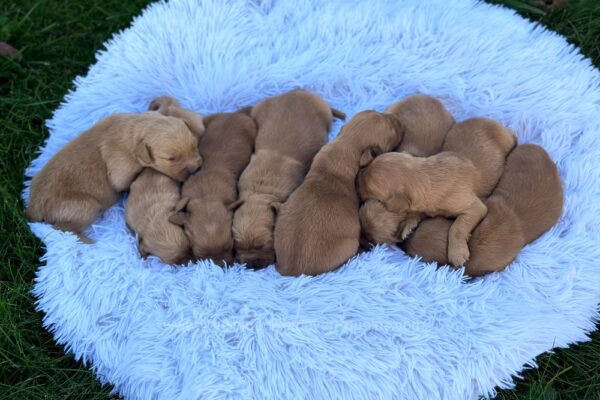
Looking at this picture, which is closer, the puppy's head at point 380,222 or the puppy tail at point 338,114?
the puppy's head at point 380,222

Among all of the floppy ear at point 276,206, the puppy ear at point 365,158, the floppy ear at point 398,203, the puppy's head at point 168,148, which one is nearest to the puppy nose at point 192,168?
the puppy's head at point 168,148

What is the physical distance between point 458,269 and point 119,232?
197 centimetres

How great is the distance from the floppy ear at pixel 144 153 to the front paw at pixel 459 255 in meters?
1.86

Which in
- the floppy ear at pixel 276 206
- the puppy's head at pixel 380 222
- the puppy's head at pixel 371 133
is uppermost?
the puppy's head at pixel 371 133

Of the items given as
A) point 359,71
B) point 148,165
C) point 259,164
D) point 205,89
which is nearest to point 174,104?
point 205,89

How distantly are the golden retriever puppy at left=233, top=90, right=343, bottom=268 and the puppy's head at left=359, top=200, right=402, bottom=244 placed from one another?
0.50 meters

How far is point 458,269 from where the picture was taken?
3.30 metres

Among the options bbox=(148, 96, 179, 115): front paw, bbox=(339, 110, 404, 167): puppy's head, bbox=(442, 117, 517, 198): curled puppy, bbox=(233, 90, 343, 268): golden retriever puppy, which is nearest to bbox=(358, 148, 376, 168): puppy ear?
bbox=(339, 110, 404, 167): puppy's head

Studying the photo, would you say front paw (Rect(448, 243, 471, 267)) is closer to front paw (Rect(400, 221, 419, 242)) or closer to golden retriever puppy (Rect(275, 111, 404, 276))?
front paw (Rect(400, 221, 419, 242))

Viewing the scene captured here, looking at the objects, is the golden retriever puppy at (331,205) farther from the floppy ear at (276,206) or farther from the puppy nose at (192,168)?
the puppy nose at (192,168)

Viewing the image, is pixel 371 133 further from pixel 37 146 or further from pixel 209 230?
pixel 37 146

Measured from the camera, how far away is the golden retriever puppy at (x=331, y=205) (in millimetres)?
3314

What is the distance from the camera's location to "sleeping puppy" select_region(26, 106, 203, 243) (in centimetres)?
369

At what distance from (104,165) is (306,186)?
4.19ft
